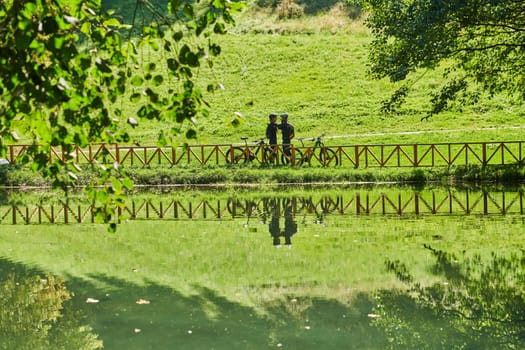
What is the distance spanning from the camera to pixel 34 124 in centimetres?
613

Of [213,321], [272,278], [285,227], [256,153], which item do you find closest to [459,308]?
[213,321]

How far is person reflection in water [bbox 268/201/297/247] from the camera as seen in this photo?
17.0 meters

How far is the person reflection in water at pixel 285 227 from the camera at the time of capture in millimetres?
17042

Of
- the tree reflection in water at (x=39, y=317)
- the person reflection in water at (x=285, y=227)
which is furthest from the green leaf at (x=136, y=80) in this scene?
the person reflection in water at (x=285, y=227)

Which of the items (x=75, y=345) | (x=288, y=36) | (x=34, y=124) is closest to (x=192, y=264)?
(x=75, y=345)

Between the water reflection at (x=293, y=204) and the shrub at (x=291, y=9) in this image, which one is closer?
the water reflection at (x=293, y=204)

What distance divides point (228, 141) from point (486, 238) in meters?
28.1

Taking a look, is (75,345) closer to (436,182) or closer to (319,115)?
(436,182)

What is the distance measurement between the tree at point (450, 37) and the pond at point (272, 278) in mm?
6588

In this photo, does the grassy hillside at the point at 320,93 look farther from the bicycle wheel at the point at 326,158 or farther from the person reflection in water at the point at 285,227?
the person reflection in water at the point at 285,227

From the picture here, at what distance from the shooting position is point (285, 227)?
19.0 m

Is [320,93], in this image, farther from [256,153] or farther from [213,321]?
[213,321]

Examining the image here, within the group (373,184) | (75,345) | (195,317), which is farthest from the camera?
(373,184)

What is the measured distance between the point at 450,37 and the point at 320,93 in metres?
22.9
